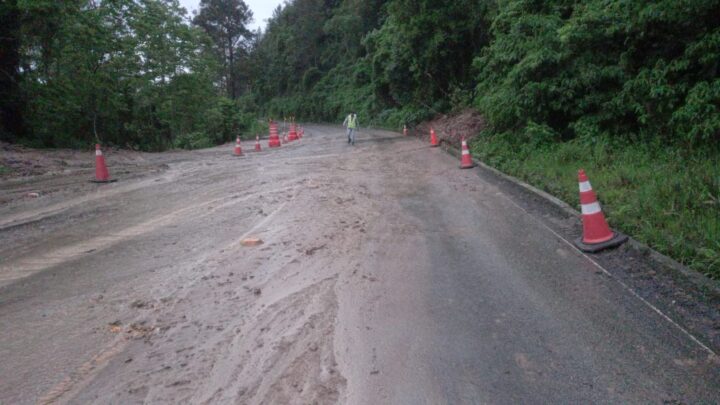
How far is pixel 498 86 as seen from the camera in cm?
1555

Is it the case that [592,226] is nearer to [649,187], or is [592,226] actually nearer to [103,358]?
[649,187]

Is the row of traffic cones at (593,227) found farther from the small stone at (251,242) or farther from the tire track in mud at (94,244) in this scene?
the tire track in mud at (94,244)

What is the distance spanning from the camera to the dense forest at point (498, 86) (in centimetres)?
753

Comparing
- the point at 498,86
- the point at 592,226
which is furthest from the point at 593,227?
the point at 498,86

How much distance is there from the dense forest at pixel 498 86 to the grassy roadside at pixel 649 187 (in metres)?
0.03

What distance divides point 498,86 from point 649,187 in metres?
9.57

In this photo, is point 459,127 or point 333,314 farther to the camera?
point 459,127

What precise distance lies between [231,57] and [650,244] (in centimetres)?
6403

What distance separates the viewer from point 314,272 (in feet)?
16.1

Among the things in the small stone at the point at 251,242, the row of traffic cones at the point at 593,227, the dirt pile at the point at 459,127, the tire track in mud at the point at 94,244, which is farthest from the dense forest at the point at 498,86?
the tire track in mud at the point at 94,244

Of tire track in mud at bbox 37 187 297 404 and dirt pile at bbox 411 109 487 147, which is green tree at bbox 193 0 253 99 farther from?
tire track in mud at bbox 37 187 297 404

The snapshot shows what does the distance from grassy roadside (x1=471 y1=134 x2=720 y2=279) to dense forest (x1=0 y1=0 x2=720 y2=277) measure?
0.08ft

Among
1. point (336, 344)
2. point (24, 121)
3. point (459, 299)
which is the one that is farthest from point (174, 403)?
point (24, 121)

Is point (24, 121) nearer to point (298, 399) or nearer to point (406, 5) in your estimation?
point (406, 5)
